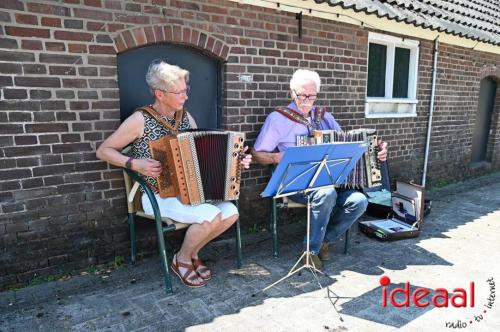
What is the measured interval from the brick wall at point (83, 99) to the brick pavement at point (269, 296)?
38 cm

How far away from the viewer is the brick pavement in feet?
8.79

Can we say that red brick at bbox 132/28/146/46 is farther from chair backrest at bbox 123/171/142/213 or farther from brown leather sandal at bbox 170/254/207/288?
brown leather sandal at bbox 170/254/207/288

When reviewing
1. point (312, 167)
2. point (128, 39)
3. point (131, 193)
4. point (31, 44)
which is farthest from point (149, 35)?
point (312, 167)

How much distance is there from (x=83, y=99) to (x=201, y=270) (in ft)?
5.82

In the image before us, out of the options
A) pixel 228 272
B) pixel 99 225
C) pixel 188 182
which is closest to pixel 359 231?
pixel 228 272

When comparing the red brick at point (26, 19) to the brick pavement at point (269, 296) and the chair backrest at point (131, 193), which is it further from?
the brick pavement at point (269, 296)

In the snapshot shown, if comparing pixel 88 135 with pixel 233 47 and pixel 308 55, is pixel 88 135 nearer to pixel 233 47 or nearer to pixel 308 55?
pixel 233 47

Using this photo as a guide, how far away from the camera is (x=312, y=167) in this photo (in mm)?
2865

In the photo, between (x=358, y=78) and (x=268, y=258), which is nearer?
(x=268, y=258)

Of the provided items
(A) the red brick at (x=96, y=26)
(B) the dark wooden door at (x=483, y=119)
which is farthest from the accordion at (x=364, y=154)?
Result: (B) the dark wooden door at (x=483, y=119)

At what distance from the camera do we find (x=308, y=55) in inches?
178

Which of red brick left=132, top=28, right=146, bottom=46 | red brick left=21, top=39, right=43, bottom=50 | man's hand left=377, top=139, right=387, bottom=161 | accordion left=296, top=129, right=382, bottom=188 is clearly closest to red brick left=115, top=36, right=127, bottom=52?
red brick left=132, top=28, right=146, bottom=46

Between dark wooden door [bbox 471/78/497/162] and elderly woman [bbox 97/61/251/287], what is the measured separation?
269 inches

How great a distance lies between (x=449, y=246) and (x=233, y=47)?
126 inches
